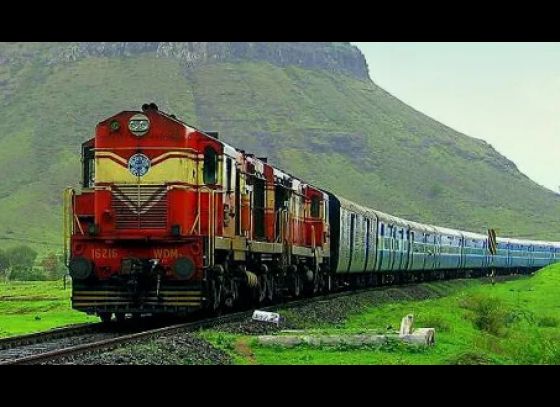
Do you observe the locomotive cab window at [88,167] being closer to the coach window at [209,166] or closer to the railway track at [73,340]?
the coach window at [209,166]

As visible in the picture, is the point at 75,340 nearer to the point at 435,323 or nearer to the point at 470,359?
the point at 470,359

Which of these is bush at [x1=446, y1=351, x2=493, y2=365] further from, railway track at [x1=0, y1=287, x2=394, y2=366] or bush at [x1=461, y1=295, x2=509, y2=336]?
bush at [x1=461, y1=295, x2=509, y2=336]

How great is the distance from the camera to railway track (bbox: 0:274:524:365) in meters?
16.9

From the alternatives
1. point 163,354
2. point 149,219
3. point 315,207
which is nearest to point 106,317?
point 149,219

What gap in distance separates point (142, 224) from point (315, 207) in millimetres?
15986

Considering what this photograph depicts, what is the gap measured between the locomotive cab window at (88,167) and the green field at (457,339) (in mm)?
5802

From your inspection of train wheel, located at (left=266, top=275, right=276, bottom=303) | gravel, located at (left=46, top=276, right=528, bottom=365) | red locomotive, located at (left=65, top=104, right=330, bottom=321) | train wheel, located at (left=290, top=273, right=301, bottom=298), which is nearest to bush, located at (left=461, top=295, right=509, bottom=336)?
gravel, located at (left=46, top=276, right=528, bottom=365)

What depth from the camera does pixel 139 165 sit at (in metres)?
23.5

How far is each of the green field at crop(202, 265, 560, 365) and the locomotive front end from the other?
268cm

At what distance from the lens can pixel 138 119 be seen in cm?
2372
